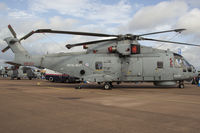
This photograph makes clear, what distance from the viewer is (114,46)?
1639 cm

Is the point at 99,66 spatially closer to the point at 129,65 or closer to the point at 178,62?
the point at 129,65

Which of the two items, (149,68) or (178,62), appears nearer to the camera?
(149,68)

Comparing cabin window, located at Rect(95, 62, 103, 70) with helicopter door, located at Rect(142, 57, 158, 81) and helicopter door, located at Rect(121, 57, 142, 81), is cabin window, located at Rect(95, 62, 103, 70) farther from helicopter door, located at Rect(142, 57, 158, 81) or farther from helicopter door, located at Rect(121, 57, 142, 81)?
helicopter door, located at Rect(142, 57, 158, 81)

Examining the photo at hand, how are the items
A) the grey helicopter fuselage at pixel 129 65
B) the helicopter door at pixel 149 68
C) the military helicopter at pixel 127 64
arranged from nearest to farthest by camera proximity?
1. the military helicopter at pixel 127 64
2. the grey helicopter fuselage at pixel 129 65
3. the helicopter door at pixel 149 68

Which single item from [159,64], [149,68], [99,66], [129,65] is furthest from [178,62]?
[99,66]

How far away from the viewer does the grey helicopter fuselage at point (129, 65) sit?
16438 mm

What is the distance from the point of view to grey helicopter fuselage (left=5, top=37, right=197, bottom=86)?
16438 mm

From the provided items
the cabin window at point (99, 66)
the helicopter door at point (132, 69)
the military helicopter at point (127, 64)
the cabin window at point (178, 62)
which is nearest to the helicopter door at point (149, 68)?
the military helicopter at point (127, 64)

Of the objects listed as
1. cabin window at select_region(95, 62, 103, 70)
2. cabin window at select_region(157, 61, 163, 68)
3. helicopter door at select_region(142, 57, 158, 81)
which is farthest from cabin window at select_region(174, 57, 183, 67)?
cabin window at select_region(95, 62, 103, 70)

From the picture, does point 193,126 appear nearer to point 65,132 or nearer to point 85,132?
point 85,132

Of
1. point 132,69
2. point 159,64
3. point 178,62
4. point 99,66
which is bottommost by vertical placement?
point 132,69

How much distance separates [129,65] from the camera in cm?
1678

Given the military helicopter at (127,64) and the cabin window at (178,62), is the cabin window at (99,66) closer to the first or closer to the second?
the military helicopter at (127,64)

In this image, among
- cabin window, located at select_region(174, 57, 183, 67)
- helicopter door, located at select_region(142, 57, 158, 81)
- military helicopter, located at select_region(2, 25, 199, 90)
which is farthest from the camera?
cabin window, located at select_region(174, 57, 183, 67)
